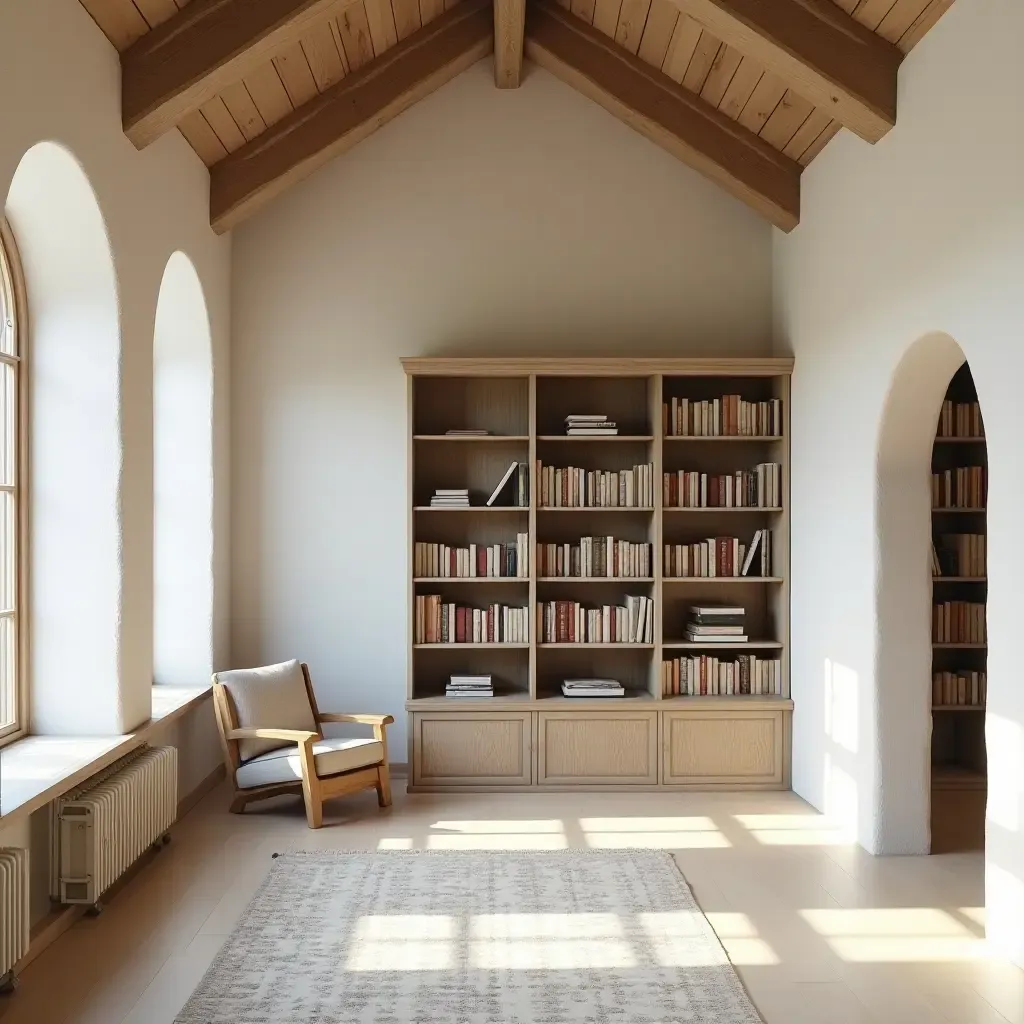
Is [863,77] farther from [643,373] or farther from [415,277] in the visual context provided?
[415,277]

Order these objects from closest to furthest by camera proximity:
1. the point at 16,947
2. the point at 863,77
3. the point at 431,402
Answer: the point at 16,947 → the point at 863,77 → the point at 431,402

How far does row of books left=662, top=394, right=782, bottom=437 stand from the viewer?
659cm

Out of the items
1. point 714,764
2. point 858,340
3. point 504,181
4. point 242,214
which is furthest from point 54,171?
point 714,764

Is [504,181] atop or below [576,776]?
atop

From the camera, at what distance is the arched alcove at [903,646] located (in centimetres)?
521

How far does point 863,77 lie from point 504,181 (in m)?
2.69

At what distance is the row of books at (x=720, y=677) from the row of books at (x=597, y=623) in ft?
0.94

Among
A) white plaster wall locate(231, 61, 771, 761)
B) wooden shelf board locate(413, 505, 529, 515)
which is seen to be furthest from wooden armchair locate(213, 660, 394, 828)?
wooden shelf board locate(413, 505, 529, 515)

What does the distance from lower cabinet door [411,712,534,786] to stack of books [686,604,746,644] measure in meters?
1.15

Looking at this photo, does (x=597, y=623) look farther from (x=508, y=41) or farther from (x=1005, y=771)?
(x=508, y=41)

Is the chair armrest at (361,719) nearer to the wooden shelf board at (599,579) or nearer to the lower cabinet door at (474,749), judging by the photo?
the lower cabinet door at (474,749)

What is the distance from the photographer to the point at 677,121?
634 centimetres

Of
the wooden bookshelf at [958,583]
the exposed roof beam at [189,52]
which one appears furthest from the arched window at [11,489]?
the wooden bookshelf at [958,583]

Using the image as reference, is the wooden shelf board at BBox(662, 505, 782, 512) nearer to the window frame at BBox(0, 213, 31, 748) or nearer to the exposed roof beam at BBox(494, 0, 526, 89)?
the exposed roof beam at BBox(494, 0, 526, 89)
